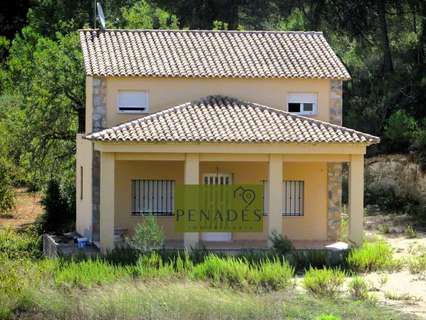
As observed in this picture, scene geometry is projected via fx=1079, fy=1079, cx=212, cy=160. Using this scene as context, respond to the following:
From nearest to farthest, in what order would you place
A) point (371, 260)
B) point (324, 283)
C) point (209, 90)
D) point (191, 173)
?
point (324, 283), point (371, 260), point (191, 173), point (209, 90)

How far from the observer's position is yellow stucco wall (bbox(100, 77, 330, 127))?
33.3 metres

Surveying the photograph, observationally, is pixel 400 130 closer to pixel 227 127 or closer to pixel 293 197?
pixel 293 197

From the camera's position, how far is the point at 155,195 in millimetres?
33500

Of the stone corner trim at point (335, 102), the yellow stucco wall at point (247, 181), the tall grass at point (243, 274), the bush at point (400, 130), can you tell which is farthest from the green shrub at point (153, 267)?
the bush at point (400, 130)

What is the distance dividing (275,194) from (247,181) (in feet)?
8.71

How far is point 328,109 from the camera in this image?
3412 cm

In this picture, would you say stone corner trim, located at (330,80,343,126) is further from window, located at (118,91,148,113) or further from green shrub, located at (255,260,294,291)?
green shrub, located at (255,260,294,291)

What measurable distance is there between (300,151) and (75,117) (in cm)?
1307

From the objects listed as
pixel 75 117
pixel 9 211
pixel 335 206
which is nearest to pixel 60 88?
pixel 75 117

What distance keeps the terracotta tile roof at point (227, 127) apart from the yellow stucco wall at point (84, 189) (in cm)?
298

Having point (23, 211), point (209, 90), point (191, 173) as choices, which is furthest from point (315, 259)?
point (23, 211)

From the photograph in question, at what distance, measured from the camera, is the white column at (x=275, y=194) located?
31094mm

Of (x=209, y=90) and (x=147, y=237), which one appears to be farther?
(x=209, y=90)

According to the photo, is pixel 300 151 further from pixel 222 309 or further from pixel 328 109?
pixel 222 309
